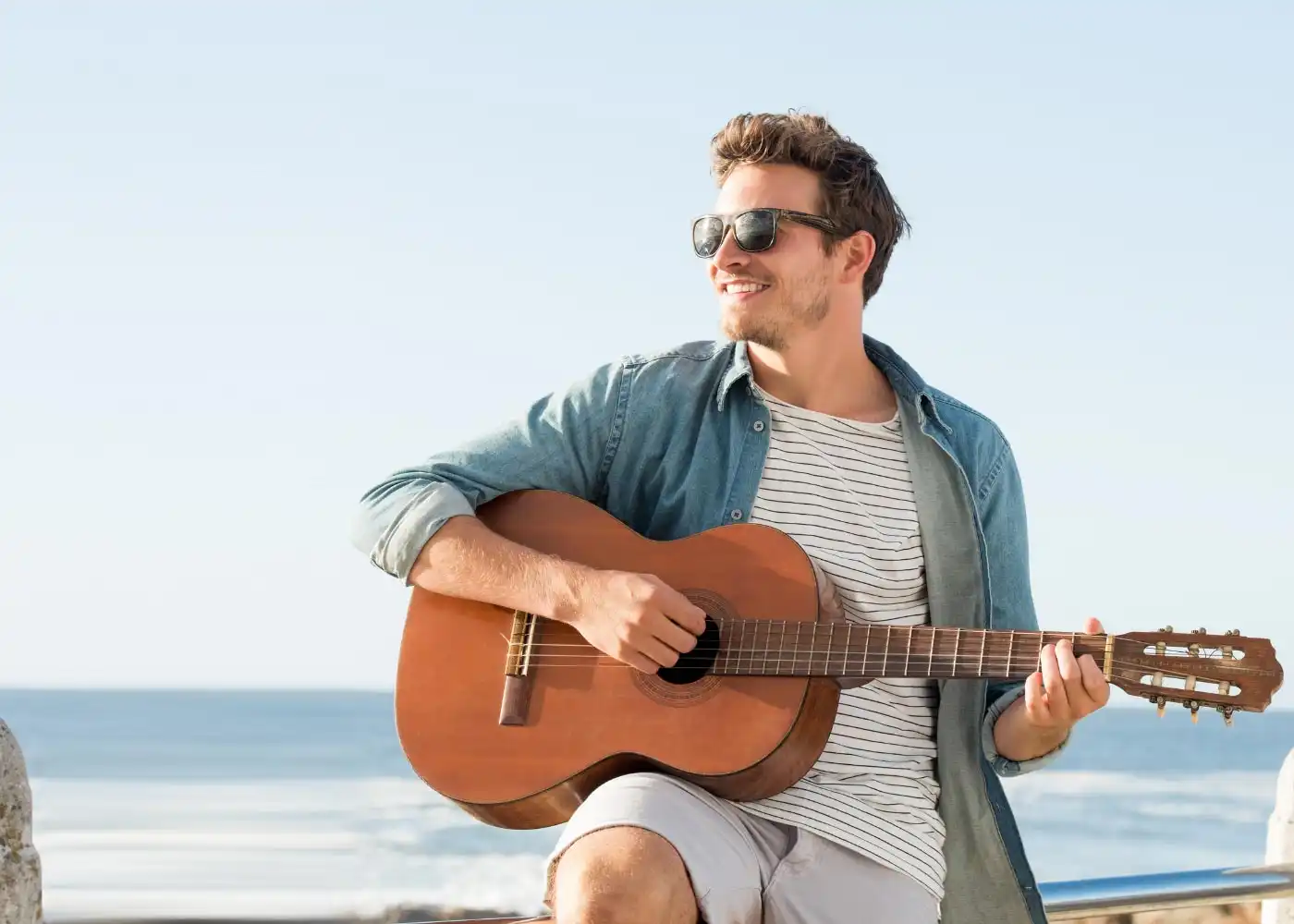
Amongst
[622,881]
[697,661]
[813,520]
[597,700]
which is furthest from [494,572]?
[622,881]

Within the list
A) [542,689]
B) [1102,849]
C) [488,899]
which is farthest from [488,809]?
[1102,849]

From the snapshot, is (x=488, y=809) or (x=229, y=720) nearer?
(x=488, y=809)

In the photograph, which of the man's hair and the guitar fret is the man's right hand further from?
the man's hair

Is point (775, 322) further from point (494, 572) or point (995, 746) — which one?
point (995, 746)

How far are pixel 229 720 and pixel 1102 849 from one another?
1931cm

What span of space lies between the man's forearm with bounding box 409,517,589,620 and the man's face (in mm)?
736

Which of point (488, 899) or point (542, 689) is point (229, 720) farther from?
point (542, 689)

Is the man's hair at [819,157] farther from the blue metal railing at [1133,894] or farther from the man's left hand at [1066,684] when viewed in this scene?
the blue metal railing at [1133,894]

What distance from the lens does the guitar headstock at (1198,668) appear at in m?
2.69

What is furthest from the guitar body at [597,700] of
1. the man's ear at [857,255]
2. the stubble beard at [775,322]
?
the man's ear at [857,255]

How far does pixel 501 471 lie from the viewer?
328cm

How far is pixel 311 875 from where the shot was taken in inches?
544

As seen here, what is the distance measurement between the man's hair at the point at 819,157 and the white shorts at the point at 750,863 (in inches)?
54.5

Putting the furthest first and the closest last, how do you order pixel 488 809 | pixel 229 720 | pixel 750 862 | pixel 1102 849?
pixel 229 720
pixel 1102 849
pixel 488 809
pixel 750 862
